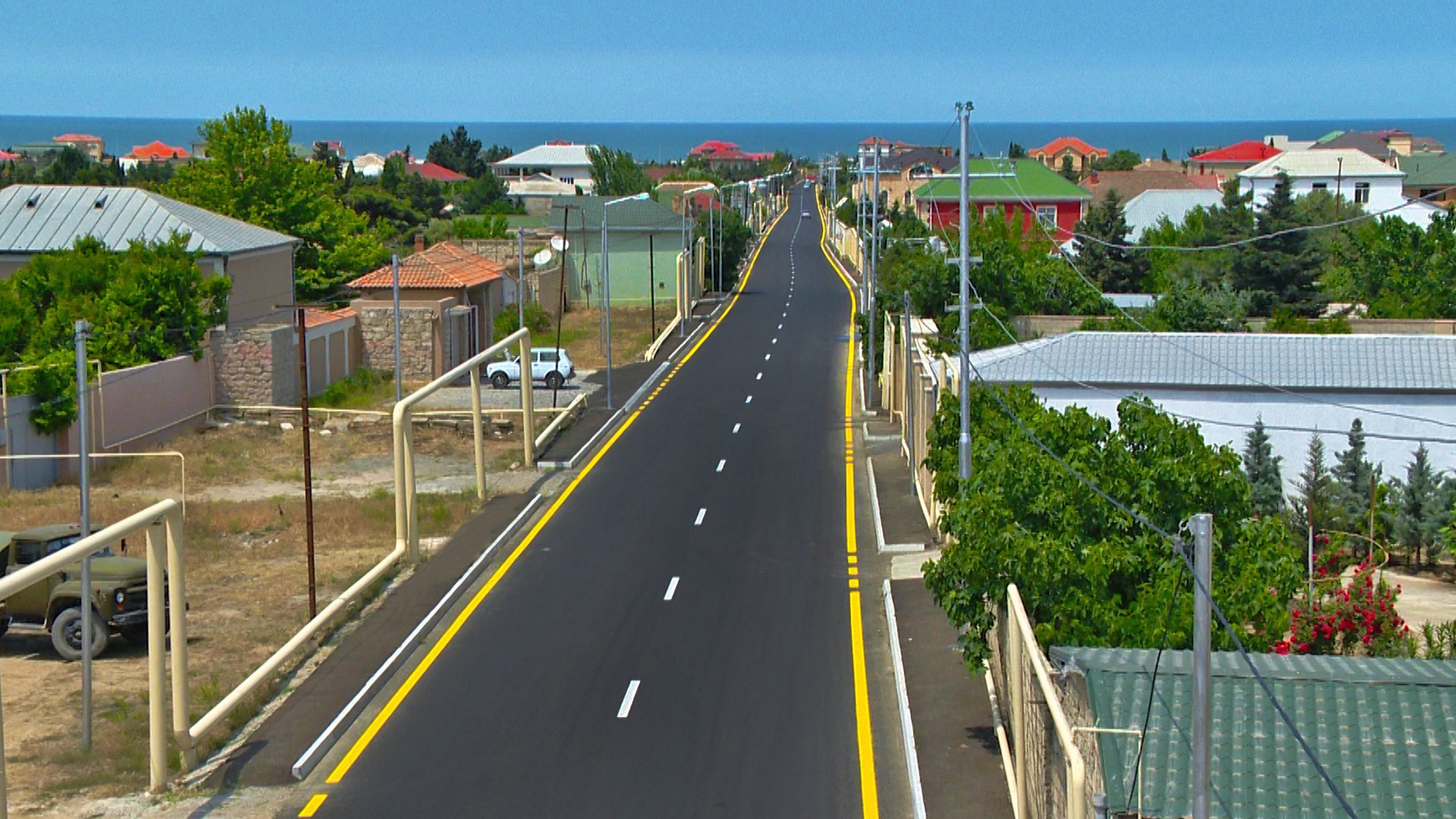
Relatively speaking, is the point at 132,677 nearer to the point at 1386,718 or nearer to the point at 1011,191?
the point at 1386,718

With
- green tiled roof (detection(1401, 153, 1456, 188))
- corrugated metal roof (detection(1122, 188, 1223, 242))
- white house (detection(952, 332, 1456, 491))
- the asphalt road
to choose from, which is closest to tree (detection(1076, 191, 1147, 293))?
corrugated metal roof (detection(1122, 188, 1223, 242))

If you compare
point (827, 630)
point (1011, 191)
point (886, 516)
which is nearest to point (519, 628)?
point (827, 630)

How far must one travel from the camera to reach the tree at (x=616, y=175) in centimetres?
14615

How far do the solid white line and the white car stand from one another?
30.5 m

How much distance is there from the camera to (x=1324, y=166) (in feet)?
365

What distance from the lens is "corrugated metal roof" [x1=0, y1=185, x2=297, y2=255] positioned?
51250 millimetres

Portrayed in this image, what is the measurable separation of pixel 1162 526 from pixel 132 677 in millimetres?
14588

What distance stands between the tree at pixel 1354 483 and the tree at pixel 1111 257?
1470 inches

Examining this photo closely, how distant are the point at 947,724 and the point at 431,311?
3829 centimetres

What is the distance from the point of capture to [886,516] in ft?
103

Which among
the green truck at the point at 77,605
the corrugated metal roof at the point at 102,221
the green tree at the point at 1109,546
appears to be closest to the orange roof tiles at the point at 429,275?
the corrugated metal roof at the point at 102,221

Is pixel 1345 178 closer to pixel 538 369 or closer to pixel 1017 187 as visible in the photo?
pixel 1017 187

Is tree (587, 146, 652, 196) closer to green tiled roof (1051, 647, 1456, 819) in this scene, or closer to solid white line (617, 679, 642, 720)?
solid white line (617, 679, 642, 720)

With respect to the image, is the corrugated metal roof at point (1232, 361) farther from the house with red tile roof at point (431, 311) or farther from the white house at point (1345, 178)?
the white house at point (1345, 178)
